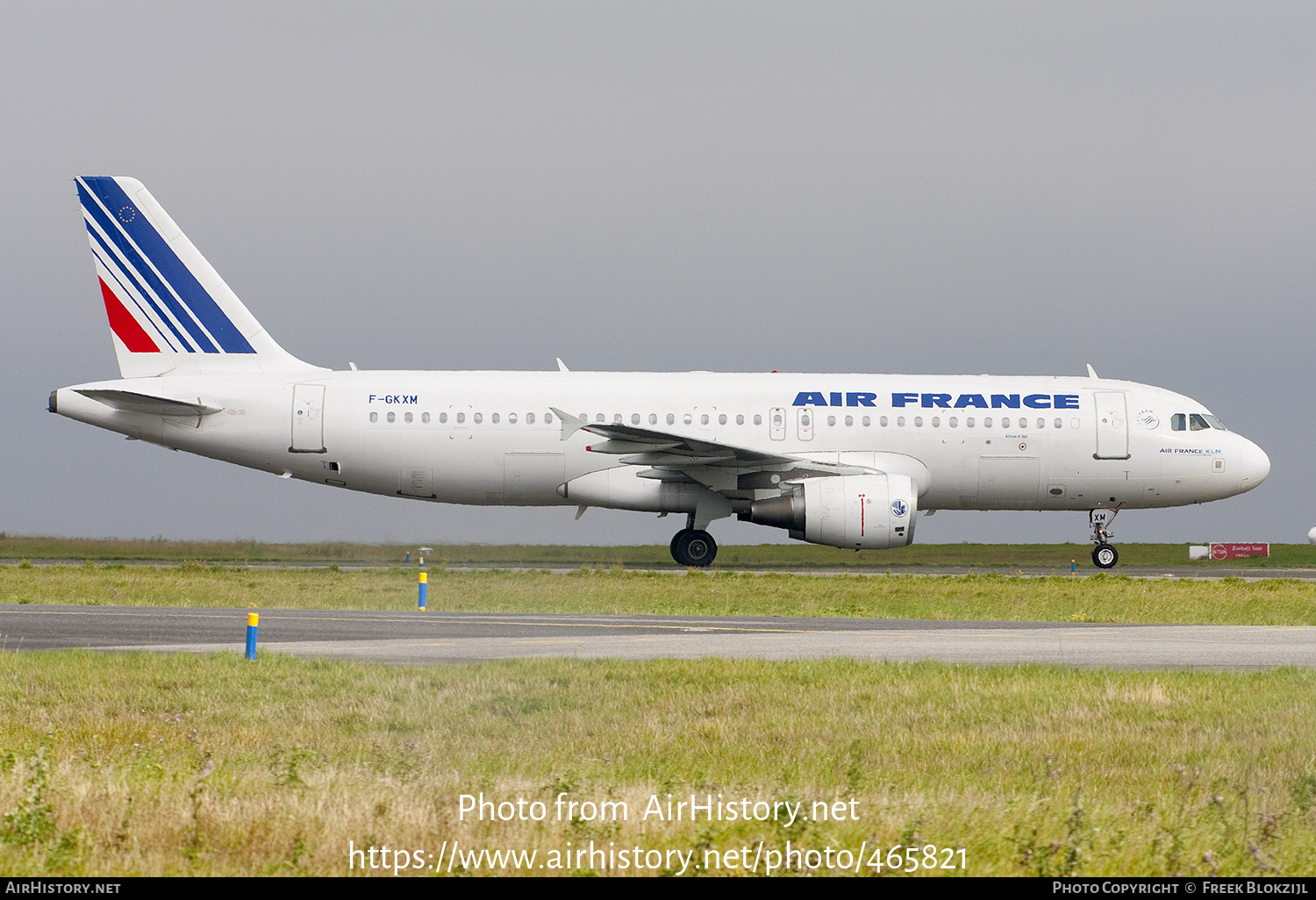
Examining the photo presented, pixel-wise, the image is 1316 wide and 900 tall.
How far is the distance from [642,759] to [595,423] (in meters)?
21.7

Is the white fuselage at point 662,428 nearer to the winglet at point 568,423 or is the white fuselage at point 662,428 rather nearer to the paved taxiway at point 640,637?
the winglet at point 568,423

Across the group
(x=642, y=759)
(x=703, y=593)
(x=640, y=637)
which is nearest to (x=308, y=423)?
(x=703, y=593)

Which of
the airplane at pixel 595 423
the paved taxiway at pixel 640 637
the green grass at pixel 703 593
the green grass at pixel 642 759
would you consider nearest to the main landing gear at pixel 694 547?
the airplane at pixel 595 423

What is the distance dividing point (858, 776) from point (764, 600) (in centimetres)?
1569

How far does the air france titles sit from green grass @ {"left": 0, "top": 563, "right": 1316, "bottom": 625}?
422 cm

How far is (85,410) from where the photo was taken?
3094cm

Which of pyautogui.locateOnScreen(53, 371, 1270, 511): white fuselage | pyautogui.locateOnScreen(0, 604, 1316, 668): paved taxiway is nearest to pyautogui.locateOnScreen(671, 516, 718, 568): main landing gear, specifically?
pyautogui.locateOnScreen(53, 371, 1270, 511): white fuselage

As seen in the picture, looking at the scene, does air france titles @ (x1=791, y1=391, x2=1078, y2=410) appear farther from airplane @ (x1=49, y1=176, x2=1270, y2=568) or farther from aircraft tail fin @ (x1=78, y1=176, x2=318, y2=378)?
aircraft tail fin @ (x1=78, y1=176, x2=318, y2=378)

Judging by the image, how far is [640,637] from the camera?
55.8 ft

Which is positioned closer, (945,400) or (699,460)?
(699,460)

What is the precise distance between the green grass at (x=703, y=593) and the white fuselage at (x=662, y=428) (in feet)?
8.87

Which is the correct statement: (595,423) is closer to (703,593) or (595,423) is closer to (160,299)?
(703,593)
